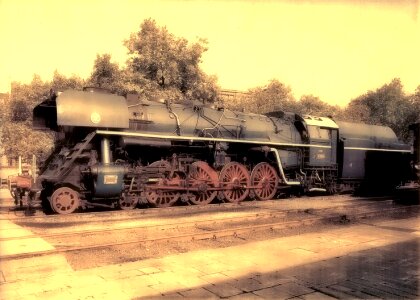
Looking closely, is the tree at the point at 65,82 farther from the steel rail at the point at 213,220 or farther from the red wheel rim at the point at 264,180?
the steel rail at the point at 213,220

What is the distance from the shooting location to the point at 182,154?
1190 cm

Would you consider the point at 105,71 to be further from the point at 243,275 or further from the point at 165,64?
the point at 243,275

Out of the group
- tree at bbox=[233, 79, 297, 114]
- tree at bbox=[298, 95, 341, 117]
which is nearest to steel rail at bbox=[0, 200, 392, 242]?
tree at bbox=[233, 79, 297, 114]

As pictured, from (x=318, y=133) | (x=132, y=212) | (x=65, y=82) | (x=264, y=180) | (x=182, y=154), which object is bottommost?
(x=132, y=212)

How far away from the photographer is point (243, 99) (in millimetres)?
40094

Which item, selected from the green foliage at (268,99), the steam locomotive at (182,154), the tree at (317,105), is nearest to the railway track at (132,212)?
the steam locomotive at (182,154)

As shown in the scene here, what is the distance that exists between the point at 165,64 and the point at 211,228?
15834 millimetres

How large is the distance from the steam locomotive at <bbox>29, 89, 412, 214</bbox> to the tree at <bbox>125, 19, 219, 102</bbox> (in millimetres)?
8956

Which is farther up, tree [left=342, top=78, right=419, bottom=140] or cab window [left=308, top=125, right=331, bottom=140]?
tree [left=342, top=78, right=419, bottom=140]

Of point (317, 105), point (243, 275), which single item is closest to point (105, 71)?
point (243, 275)

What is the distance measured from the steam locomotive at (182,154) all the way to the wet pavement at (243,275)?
3.00 metres

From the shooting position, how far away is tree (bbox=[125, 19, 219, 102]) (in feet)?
73.8

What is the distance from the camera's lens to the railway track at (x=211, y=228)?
6.95m

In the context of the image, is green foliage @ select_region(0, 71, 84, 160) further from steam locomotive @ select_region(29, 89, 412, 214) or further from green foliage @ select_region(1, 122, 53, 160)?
steam locomotive @ select_region(29, 89, 412, 214)
